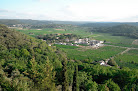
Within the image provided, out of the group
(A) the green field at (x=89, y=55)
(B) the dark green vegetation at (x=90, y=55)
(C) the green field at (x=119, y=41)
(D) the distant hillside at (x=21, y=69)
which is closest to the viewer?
(D) the distant hillside at (x=21, y=69)

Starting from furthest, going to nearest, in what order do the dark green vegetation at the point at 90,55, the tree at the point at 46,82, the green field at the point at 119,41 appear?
the green field at the point at 119,41 < the dark green vegetation at the point at 90,55 < the tree at the point at 46,82

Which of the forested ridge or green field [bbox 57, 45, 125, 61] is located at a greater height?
the forested ridge

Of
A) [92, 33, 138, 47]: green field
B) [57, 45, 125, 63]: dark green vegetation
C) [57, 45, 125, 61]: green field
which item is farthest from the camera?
[92, 33, 138, 47]: green field

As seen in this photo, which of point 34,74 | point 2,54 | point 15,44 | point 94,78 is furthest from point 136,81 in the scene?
point 15,44

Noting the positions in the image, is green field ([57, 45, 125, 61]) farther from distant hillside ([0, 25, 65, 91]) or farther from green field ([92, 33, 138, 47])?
green field ([92, 33, 138, 47])

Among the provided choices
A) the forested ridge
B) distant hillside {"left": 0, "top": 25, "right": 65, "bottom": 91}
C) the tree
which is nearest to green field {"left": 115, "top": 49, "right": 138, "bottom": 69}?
the forested ridge

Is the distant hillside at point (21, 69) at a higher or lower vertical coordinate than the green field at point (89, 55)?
higher

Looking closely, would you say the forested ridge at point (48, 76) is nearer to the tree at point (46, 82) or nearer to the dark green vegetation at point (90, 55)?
the tree at point (46, 82)

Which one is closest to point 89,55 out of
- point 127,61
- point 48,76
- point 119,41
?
point 127,61

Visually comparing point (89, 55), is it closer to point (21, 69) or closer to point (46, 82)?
point (21, 69)

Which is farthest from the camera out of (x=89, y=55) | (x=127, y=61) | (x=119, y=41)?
(x=119, y=41)

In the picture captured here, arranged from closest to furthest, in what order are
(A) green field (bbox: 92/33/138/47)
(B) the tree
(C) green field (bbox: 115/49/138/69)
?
(B) the tree, (C) green field (bbox: 115/49/138/69), (A) green field (bbox: 92/33/138/47)

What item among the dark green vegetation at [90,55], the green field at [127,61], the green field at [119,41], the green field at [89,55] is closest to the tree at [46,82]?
the dark green vegetation at [90,55]
